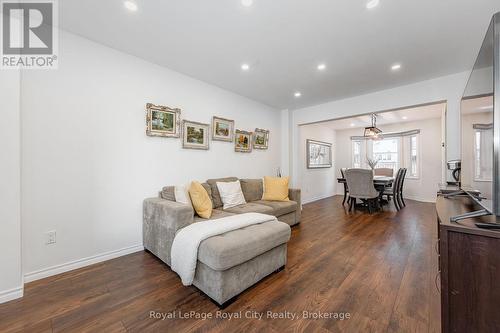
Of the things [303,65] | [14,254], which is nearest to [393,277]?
[303,65]

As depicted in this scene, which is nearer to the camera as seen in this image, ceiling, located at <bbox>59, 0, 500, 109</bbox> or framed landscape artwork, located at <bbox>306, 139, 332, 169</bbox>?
ceiling, located at <bbox>59, 0, 500, 109</bbox>

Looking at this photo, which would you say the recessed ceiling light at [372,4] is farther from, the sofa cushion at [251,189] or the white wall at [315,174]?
the white wall at [315,174]

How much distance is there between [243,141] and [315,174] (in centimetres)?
322

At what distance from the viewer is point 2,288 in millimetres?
1646

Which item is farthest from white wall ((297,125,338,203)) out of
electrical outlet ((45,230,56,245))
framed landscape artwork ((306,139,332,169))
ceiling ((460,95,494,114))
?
electrical outlet ((45,230,56,245))

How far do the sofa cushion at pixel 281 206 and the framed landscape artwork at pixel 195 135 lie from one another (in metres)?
1.40

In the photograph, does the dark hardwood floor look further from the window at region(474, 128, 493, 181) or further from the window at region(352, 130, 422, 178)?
the window at region(352, 130, 422, 178)

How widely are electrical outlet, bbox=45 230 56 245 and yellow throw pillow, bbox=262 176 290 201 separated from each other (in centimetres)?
284

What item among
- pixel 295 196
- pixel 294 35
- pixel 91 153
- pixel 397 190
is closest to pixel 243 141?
pixel 295 196

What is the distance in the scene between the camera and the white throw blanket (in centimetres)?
172

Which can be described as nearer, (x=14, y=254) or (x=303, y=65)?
(x=14, y=254)

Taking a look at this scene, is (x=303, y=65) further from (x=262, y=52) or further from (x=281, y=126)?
(x=281, y=126)

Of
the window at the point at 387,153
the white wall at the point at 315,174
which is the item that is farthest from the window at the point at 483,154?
the window at the point at 387,153

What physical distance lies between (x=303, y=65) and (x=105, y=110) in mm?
2620
